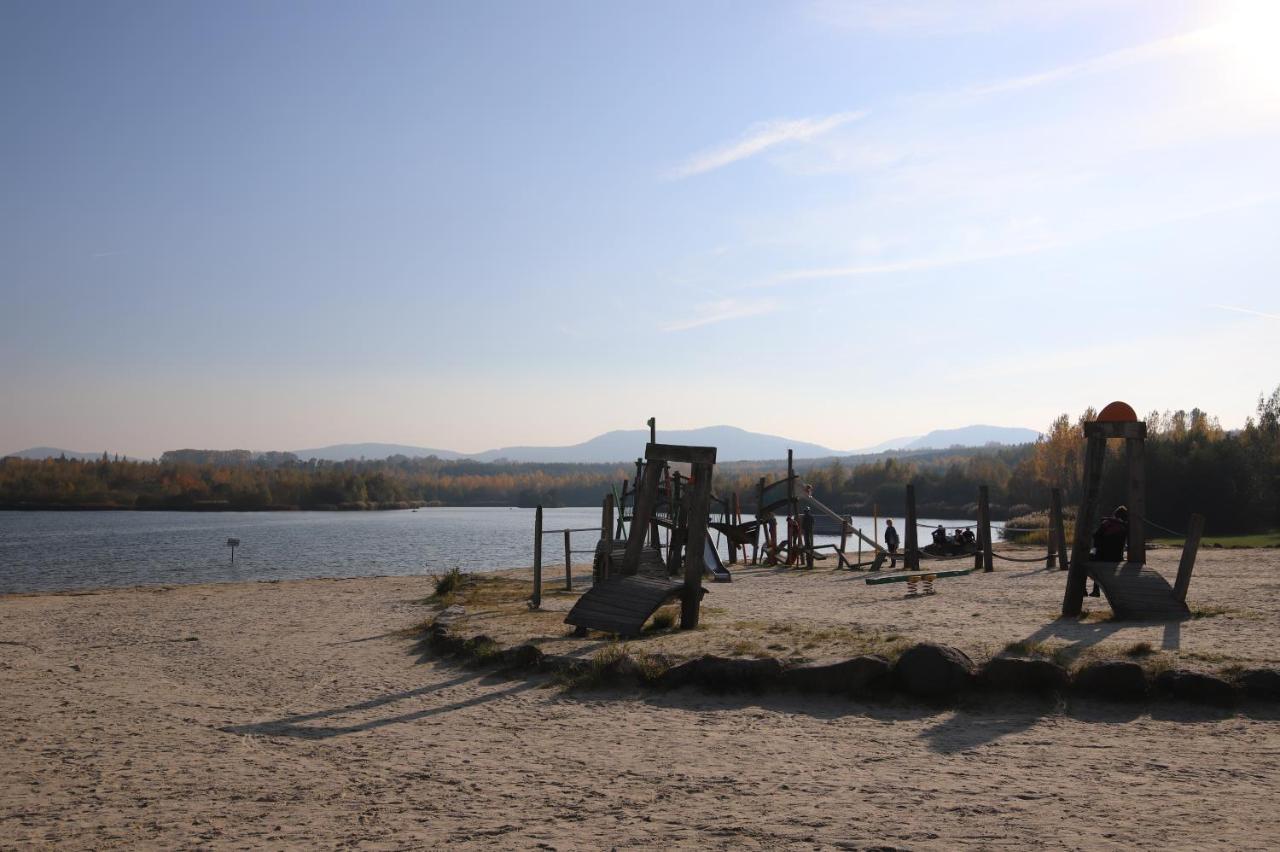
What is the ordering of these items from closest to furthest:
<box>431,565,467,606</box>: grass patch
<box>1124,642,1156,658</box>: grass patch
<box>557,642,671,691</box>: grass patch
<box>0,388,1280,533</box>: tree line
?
1. <box>1124,642,1156,658</box>: grass patch
2. <box>557,642,671,691</box>: grass patch
3. <box>431,565,467,606</box>: grass patch
4. <box>0,388,1280,533</box>: tree line

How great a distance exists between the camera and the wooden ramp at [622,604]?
12633mm

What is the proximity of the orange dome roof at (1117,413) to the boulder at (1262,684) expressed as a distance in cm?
665

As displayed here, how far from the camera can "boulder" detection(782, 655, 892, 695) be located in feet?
29.7

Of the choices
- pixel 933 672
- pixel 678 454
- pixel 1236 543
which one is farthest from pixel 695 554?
pixel 1236 543

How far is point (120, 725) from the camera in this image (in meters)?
9.12

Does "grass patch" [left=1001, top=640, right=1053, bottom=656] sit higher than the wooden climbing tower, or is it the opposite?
the wooden climbing tower

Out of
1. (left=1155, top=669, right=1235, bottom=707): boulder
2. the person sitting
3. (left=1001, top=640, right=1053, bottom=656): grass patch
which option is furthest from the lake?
(left=1155, top=669, right=1235, bottom=707): boulder

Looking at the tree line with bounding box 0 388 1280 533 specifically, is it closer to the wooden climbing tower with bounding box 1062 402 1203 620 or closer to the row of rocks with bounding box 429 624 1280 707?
the wooden climbing tower with bounding box 1062 402 1203 620

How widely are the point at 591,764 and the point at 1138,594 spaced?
9.36 m

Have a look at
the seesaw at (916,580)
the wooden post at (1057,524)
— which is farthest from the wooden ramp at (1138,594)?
the wooden post at (1057,524)

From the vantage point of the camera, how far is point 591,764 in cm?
736

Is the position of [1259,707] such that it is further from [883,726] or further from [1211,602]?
[1211,602]

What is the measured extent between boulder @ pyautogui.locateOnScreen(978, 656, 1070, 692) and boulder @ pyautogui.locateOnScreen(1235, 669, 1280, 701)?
143 centimetres

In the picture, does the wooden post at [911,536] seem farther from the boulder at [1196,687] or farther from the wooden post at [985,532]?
the boulder at [1196,687]
